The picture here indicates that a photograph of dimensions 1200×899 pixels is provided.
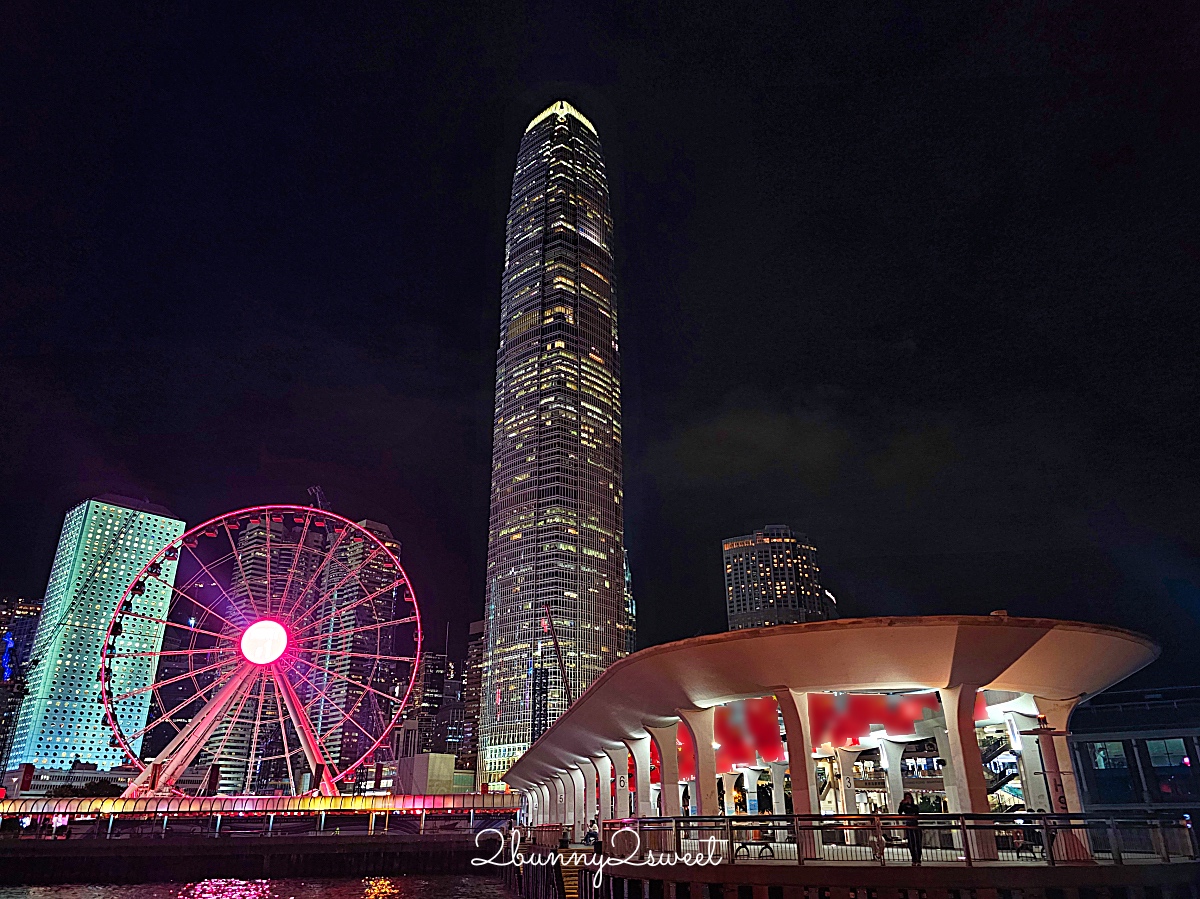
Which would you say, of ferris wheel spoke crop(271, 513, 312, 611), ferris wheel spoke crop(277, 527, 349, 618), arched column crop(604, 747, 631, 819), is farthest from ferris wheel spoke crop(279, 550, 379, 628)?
arched column crop(604, 747, 631, 819)

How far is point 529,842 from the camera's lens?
3841cm

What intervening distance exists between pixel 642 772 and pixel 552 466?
399ft

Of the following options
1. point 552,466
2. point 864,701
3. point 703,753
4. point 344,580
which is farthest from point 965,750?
point 552,466

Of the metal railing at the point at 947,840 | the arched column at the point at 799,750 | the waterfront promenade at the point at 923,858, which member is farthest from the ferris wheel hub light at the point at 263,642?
the arched column at the point at 799,750

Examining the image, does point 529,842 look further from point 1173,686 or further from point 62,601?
point 62,601

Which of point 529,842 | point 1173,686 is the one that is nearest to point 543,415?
point 1173,686

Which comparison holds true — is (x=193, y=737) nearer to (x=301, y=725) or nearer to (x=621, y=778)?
(x=301, y=725)

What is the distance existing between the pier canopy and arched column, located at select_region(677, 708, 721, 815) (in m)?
0.04

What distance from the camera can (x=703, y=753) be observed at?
25109 mm

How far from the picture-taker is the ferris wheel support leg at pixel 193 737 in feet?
167

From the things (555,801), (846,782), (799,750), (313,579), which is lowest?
(555,801)

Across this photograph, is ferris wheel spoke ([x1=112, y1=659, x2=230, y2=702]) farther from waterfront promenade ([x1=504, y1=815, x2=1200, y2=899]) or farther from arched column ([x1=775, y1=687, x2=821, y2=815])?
arched column ([x1=775, y1=687, x2=821, y2=815])

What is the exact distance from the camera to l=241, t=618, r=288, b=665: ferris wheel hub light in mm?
51031

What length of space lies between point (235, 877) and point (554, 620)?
305 ft
